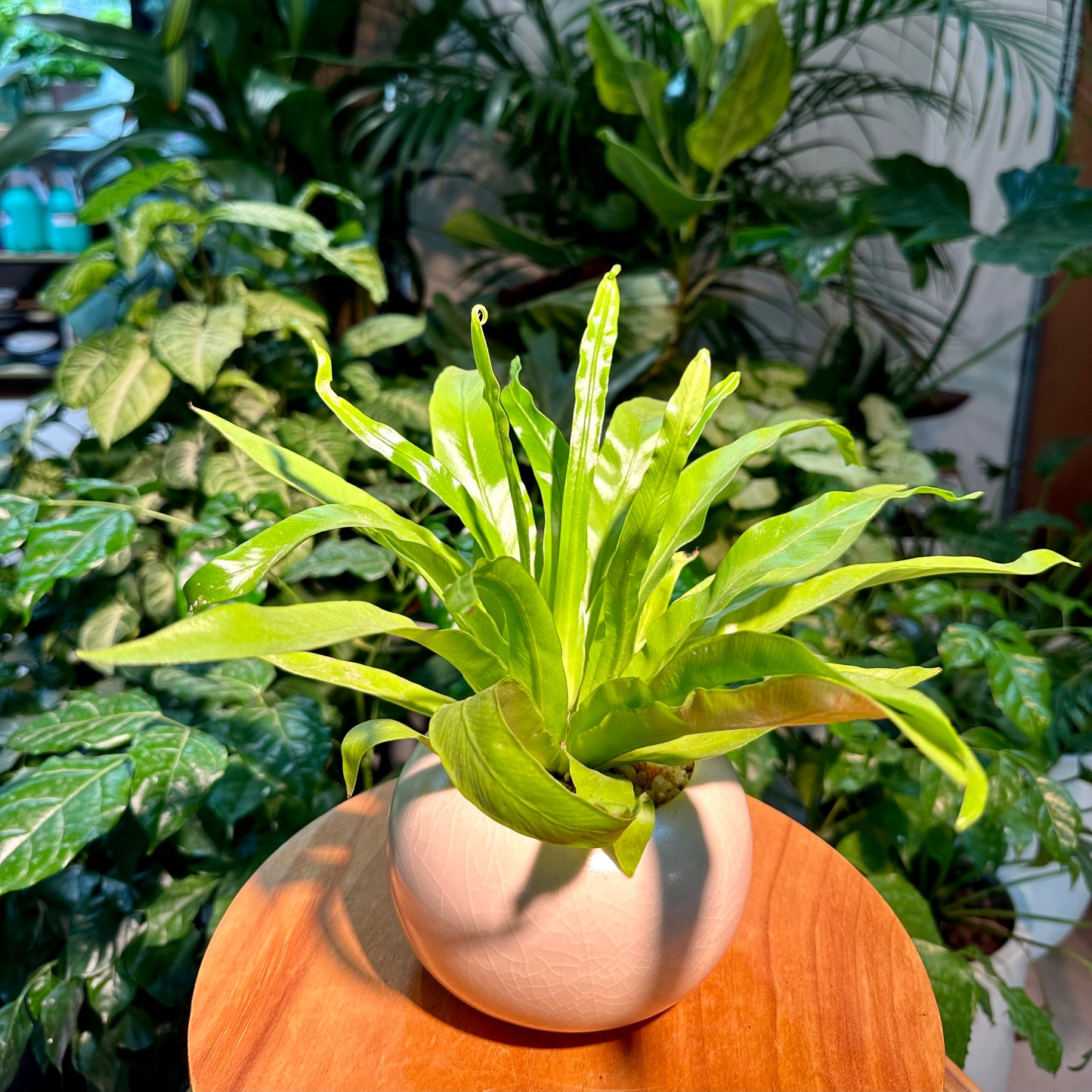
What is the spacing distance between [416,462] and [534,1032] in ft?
1.32

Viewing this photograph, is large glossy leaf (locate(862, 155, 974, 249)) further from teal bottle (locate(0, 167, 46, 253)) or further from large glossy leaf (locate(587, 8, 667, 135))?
teal bottle (locate(0, 167, 46, 253))

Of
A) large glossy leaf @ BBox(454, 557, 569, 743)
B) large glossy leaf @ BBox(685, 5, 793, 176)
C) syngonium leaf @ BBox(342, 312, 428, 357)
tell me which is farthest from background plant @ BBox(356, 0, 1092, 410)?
large glossy leaf @ BBox(454, 557, 569, 743)

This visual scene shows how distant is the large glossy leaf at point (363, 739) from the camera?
0.53 m

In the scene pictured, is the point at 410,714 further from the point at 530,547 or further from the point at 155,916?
the point at 530,547

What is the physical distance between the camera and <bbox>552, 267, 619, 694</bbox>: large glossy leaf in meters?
0.57

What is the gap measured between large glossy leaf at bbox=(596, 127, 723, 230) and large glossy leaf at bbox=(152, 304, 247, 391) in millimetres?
635

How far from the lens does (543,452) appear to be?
2.09ft

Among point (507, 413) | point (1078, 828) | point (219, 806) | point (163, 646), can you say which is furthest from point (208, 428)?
point (1078, 828)


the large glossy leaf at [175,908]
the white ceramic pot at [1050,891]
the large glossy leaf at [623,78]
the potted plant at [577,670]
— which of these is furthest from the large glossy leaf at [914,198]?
the large glossy leaf at [175,908]

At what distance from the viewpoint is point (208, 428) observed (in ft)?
3.93

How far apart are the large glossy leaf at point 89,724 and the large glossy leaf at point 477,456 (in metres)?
0.39

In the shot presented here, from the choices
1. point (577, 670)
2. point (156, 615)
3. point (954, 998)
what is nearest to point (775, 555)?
point (577, 670)

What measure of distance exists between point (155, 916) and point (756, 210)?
165 cm

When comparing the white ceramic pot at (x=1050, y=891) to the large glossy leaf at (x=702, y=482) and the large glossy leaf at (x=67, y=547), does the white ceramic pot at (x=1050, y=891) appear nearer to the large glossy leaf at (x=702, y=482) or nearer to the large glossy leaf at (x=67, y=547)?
the large glossy leaf at (x=702, y=482)
